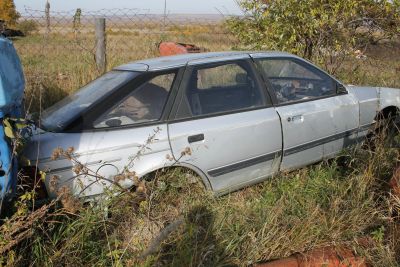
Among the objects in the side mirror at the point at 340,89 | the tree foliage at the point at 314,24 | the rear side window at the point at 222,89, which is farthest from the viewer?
the tree foliage at the point at 314,24

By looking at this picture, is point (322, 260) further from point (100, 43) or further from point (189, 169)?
point (100, 43)

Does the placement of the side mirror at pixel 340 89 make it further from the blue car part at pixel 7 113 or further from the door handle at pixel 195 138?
the blue car part at pixel 7 113

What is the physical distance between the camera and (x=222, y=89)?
4.12 meters

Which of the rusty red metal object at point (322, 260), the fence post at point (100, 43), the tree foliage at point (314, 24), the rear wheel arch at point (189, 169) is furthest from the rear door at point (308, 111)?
the fence post at point (100, 43)

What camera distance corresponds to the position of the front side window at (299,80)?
14.4ft

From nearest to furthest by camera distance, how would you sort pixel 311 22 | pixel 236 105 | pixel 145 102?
pixel 145 102 < pixel 236 105 < pixel 311 22

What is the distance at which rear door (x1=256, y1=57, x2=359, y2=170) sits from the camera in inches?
161

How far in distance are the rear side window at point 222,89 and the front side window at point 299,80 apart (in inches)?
14.8

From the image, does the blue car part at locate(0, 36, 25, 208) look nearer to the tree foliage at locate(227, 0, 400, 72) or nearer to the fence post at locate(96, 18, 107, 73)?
the fence post at locate(96, 18, 107, 73)

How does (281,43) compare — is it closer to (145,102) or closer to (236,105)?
(236,105)

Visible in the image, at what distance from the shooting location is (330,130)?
14.5 ft

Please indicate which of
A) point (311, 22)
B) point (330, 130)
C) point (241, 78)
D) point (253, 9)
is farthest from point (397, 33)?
point (241, 78)

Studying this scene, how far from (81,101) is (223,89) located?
1.41 m

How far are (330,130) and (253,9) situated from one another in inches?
139
